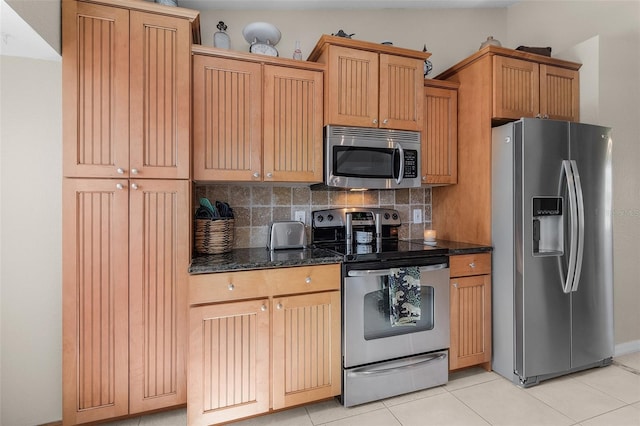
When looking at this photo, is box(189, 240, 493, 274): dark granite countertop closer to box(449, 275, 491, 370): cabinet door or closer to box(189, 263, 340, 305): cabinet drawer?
box(189, 263, 340, 305): cabinet drawer

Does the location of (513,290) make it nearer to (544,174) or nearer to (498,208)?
(498,208)

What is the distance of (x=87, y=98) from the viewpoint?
164 cm

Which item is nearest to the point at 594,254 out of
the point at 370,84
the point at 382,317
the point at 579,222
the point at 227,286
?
the point at 579,222

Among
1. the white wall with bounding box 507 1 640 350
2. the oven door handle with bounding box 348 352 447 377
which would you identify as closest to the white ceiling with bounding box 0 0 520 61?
the white wall with bounding box 507 1 640 350

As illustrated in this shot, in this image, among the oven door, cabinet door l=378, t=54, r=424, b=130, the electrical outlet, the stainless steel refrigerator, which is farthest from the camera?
the electrical outlet

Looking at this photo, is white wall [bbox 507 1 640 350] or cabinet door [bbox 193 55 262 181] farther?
white wall [bbox 507 1 640 350]

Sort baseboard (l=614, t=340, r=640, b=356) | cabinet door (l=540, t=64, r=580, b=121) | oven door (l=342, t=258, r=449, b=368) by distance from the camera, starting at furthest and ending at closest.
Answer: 1. baseboard (l=614, t=340, r=640, b=356)
2. cabinet door (l=540, t=64, r=580, b=121)
3. oven door (l=342, t=258, r=449, b=368)

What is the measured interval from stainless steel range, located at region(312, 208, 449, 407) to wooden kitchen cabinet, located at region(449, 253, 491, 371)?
10 centimetres

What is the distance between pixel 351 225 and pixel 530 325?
4.53 ft

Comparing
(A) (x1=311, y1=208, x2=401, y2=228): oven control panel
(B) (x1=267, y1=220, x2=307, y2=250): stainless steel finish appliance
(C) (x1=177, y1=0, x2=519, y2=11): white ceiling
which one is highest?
(C) (x1=177, y1=0, x2=519, y2=11): white ceiling

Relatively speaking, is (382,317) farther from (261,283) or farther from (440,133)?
(440,133)

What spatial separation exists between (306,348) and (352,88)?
1.68m

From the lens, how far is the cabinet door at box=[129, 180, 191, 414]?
5.61 feet

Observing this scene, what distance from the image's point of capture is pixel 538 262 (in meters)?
2.14
